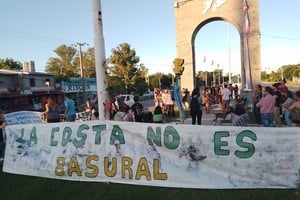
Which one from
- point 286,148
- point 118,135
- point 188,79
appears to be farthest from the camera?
point 188,79

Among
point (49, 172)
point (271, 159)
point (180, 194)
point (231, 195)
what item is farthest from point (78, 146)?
point (271, 159)

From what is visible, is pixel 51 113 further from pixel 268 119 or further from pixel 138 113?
pixel 268 119

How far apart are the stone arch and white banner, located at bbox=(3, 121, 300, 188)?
551 inches

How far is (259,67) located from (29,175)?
16125 millimetres

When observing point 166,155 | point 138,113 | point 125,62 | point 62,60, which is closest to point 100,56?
point 138,113

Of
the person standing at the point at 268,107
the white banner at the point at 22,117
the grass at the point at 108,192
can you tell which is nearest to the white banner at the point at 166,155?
the grass at the point at 108,192

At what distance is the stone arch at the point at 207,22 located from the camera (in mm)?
19672

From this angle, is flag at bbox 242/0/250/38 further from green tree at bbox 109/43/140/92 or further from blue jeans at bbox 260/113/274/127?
green tree at bbox 109/43/140/92

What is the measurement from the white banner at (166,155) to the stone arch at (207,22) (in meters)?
14.0

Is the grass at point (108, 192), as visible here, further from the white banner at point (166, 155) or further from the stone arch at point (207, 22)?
the stone arch at point (207, 22)

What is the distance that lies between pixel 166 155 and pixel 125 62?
54934 mm

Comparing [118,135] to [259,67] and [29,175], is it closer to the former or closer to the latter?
[29,175]

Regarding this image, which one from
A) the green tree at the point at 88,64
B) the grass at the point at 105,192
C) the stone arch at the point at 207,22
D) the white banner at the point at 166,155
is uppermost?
the green tree at the point at 88,64

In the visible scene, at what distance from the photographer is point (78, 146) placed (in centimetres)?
643
